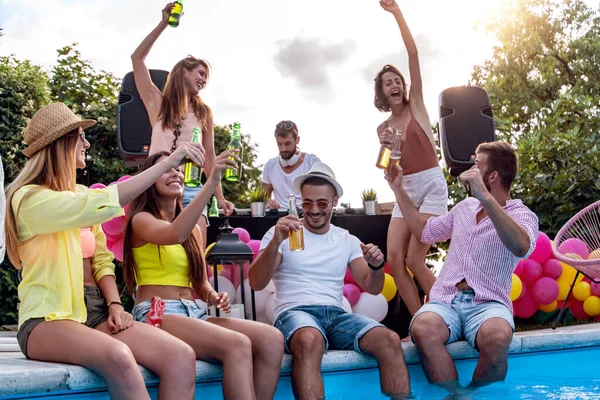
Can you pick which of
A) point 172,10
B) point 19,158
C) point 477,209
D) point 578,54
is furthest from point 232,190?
point 578,54

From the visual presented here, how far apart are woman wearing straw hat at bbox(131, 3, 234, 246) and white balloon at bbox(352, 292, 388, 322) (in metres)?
1.19

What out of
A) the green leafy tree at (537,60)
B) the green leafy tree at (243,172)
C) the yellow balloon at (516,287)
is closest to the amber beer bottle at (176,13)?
the yellow balloon at (516,287)

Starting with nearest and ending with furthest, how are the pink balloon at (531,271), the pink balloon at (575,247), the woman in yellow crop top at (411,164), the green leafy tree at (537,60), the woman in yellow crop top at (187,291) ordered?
the woman in yellow crop top at (187,291) → the woman in yellow crop top at (411,164) → the pink balloon at (575,247) → the pink balloon at (531,271) → the green leafy tree at (537,60)

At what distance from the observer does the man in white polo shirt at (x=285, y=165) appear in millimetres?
5973

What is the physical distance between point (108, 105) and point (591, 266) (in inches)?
263

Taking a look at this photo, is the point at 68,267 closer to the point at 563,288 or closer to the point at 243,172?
the point at 563,288

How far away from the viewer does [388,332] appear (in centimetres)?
335

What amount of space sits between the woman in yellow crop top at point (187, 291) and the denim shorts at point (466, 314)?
950 millimetres

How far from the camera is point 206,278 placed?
338cm

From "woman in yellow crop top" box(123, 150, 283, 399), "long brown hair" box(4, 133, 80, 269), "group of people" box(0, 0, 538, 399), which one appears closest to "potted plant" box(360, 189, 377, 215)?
"group of people" box(0, 0, 538, 399)

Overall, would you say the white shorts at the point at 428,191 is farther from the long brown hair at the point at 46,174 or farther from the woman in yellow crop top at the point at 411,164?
the long brown hair at the point at 46,174

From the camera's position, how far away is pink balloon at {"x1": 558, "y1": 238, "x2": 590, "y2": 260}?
211 inches

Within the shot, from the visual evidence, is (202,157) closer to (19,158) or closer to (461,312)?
(461,312)

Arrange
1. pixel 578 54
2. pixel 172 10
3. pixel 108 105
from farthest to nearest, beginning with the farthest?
pixel 578 54
pixel 108 105
pixel 172 10
